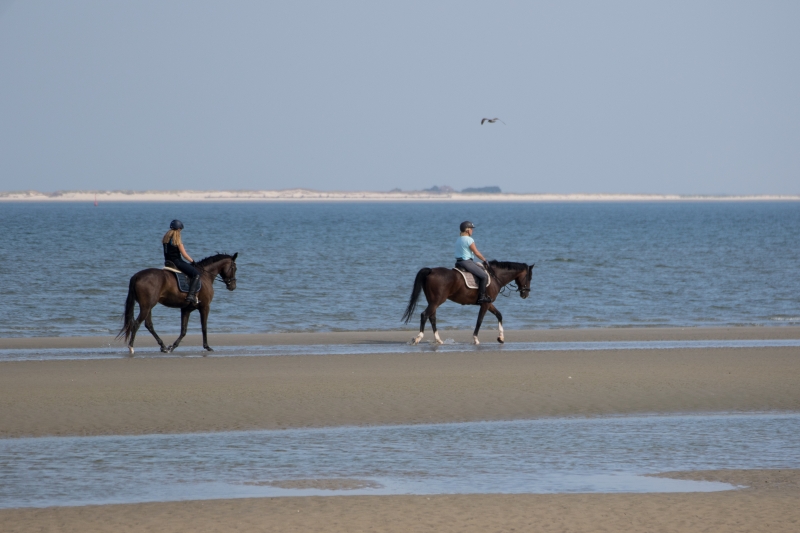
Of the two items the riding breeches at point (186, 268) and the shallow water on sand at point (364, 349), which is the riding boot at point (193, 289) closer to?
the riding breeches at point (186, 268)

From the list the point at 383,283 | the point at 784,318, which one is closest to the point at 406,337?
the point at 784,318

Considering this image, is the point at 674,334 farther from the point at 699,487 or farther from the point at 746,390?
the point at 699,487

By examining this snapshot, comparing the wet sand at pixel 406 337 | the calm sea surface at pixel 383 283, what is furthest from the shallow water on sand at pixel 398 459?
the calm sea surface at pixel 383 283

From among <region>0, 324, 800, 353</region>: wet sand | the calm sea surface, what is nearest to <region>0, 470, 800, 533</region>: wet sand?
<region>0, 324, 800, 353</region>: wet sand

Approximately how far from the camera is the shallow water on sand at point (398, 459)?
8062 mm

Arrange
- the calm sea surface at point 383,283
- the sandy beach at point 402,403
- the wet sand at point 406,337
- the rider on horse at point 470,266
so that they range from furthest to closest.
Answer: the calm sea surface at point 383,283 < the wet sand at point 406,337 < the rider on horse at point 470,266 < the sandy beach at point 402,403

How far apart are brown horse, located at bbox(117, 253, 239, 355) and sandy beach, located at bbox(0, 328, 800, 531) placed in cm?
94

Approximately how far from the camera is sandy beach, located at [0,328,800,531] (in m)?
7.12

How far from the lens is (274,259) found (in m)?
48.9

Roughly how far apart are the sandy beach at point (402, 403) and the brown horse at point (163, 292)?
94 centimetres

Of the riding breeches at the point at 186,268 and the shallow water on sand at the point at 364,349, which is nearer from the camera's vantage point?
the shallow water on sand at the point at 364,349

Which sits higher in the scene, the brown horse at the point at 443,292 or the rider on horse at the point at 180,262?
the rider on horse at the point at 180,262

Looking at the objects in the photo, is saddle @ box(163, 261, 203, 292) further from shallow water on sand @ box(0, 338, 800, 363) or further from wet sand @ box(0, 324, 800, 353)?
wet sand @ box(0, 324, 800, 353)

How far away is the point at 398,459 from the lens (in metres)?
9.12
